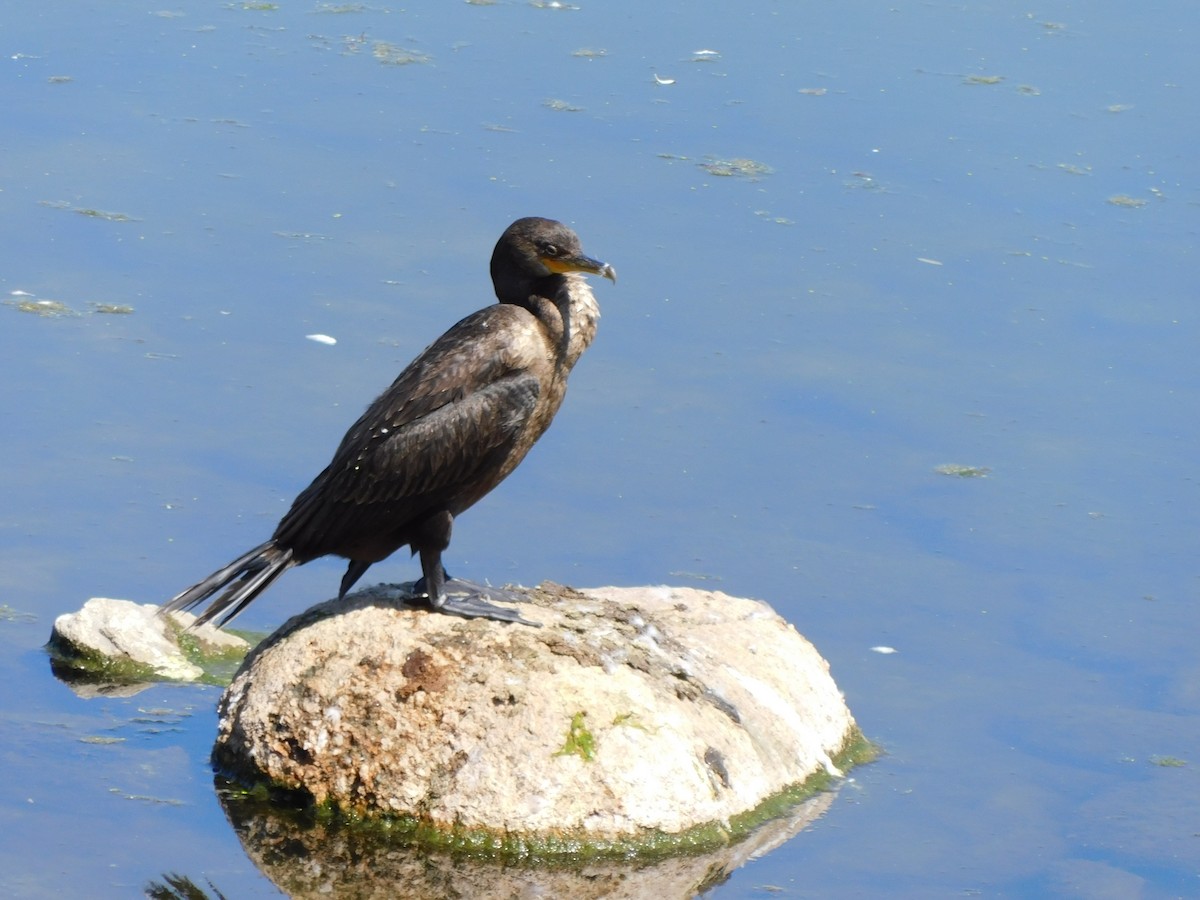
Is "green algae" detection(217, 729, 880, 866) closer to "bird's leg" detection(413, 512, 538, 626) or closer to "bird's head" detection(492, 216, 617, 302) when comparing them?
"bird's leg" detection(413, 512, 538, 626)

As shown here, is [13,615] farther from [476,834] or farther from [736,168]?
[736,168]

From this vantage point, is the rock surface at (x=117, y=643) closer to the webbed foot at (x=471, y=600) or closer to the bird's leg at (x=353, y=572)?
the bird's leg at (x=353, y=572)

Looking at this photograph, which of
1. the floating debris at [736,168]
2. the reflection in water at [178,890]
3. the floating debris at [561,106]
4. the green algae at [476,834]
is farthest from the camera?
the floating debris at [561,106]

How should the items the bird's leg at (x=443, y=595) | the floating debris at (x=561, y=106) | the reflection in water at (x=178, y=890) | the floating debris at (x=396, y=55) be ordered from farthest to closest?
the floating debris at (x=396, y=55) < the floating debris at (x=561, y=106) < the bird's leg at (x=443, y=595) < the reflection in water at (x=178, y=890)

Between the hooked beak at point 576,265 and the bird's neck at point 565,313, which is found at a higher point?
Answer: the hooked beak at point 576,265

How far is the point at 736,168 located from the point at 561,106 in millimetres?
1450

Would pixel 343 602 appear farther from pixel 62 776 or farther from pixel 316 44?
pixel 316 44

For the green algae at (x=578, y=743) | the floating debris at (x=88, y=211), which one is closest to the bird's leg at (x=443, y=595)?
the green algae at (x=578, y=743)

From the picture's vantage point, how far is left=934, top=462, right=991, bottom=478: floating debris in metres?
10.5

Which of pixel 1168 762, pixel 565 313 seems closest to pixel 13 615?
pixel 565 313

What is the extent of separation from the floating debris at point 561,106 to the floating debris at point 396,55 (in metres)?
1.29

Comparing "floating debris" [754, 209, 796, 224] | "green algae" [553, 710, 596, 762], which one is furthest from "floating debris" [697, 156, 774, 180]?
"green algae" [553, 710, 596, 762]

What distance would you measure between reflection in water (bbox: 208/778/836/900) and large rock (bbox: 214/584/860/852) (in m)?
0.08

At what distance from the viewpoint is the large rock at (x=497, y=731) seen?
23.1ft
